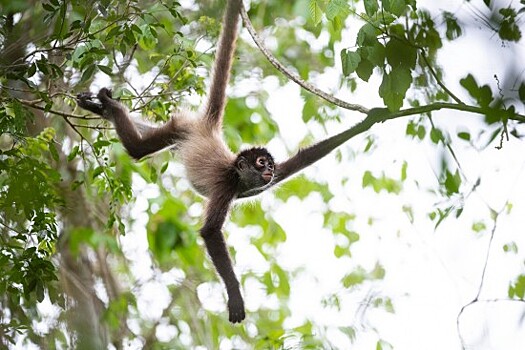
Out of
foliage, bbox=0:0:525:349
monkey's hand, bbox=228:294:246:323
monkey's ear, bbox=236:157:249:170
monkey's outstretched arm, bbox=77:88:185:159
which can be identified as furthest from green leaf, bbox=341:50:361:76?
monkey's ear, bbox=236:157:249:170

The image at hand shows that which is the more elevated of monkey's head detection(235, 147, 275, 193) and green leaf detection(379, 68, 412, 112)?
monkey's head detection(235, 147, 275, 193)

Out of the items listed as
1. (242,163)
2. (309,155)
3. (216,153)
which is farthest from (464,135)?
(216,153)

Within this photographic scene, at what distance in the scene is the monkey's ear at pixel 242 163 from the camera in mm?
5730

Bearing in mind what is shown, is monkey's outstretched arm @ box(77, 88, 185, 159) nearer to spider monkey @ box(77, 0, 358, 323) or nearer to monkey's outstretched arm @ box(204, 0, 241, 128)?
spider monkey @ box(77, 0, 358, 323)

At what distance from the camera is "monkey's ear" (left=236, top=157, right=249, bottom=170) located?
18.8ft

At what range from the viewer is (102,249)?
6.68 meters

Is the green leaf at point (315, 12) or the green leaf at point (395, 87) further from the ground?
the green leaf at point (315, 12)

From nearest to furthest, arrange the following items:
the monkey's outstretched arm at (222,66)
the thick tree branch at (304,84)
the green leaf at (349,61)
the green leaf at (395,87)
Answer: the green leaf at (395,87) < the green leaf at (349,61) < the thick tree branch at (304,84) < the monkey's outstretched arm at (222,66)

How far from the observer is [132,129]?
5262 mm

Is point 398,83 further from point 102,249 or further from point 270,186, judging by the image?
point 102,249

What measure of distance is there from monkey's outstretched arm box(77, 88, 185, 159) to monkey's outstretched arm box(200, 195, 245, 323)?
1.94 ft

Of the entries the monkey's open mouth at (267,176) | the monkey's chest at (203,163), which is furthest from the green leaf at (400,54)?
the monkey's chest at (203,163)

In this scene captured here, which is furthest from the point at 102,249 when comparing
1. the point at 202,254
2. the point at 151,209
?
the point at 202,254

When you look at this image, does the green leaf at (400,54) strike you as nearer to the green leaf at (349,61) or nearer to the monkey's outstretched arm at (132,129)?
the green leaf at (349,61)
